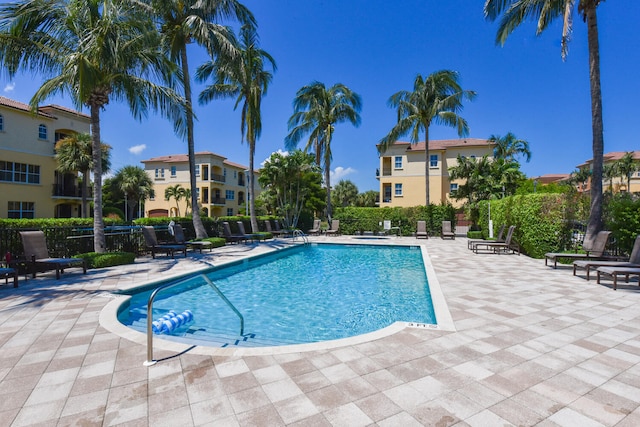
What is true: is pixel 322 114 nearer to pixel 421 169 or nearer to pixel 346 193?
pixel 421 169

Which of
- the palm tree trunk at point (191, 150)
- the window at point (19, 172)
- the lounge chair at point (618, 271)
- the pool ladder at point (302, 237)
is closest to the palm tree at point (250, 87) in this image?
the pool ladder at point (302, 237)

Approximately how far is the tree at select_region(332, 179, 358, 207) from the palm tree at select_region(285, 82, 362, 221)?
2138cm

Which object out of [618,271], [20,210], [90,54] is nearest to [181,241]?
[90,54]

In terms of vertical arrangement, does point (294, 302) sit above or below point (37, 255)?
below

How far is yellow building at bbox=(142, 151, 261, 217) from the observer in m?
42.0

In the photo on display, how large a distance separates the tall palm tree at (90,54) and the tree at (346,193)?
36.9 metres

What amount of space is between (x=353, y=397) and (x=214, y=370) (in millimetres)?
1428

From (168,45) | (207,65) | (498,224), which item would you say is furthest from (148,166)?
(498,224)

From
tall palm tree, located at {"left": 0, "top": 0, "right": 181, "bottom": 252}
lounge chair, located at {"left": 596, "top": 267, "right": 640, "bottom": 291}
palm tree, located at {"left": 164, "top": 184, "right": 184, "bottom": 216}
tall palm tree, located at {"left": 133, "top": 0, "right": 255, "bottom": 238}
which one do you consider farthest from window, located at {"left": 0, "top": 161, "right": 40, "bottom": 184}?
lounge chair, located at {"left": 596, "top": 267, "right": 640, "bottom": 291}

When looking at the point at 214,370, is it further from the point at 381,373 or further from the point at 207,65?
the point at 207,65

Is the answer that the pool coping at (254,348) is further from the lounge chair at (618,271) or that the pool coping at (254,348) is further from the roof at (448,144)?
the roof at (448,144)

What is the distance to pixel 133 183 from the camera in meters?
34.4

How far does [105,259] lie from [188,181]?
115 ft

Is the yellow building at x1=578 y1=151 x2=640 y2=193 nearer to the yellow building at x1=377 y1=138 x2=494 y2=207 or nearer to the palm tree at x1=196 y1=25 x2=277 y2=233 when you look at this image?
the yellow building at x1=377 y1=138 x2=494 y2=207
